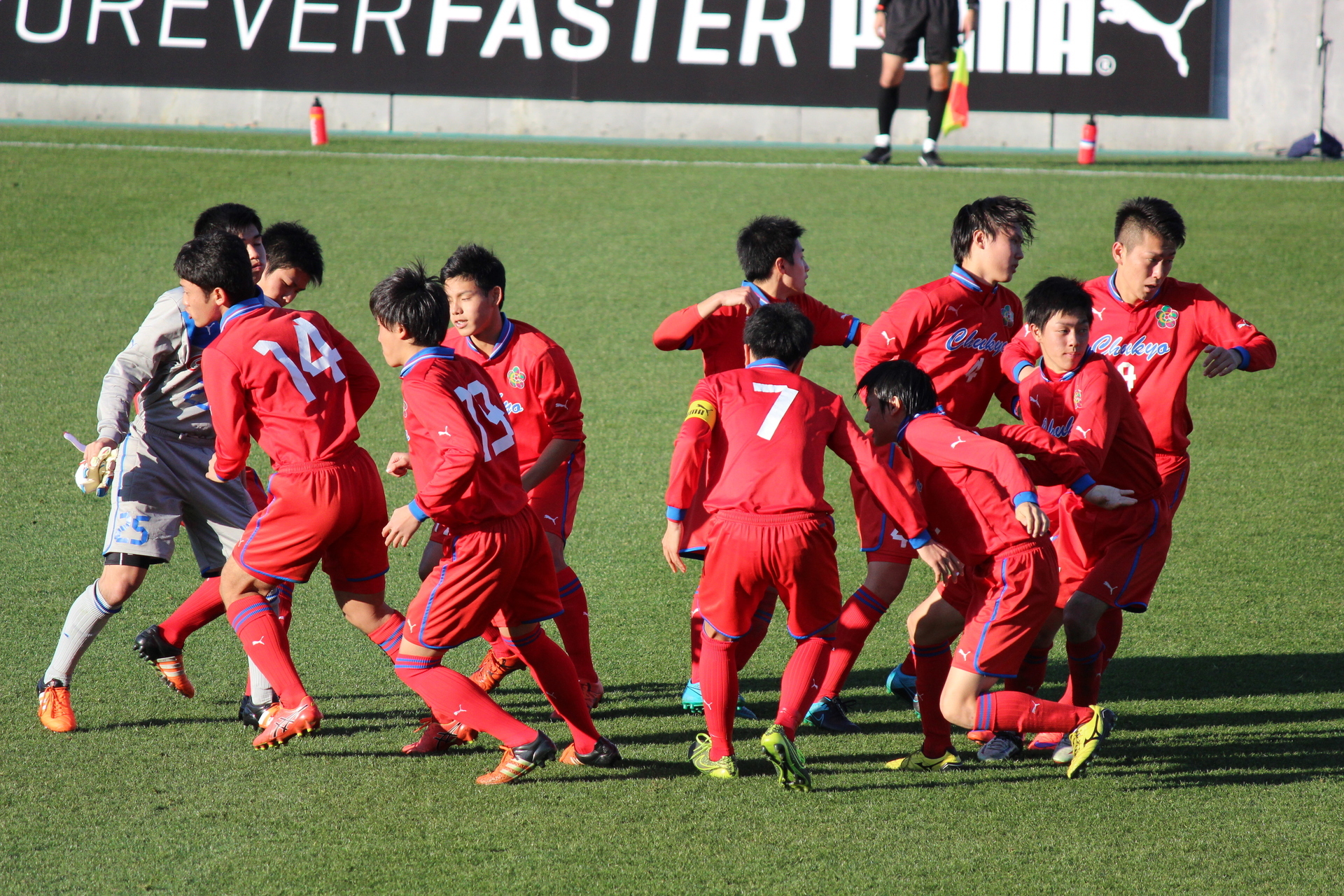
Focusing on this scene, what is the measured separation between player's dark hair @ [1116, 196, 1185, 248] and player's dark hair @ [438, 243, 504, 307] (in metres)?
2.35

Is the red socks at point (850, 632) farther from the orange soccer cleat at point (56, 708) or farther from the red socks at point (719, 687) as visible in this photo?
the orange soccer cleat at point (56, 708)

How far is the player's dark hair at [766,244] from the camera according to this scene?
4.71m

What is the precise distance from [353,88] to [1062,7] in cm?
890

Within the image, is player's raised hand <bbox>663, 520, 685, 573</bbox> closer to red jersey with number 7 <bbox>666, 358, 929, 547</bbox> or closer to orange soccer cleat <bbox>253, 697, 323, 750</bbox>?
red jersey with number 7 <bbox>666, 358, 929, 547</bbox>

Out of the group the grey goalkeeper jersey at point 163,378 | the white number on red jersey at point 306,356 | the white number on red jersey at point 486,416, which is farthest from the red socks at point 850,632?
the grey goalkeeper jersey at point 163,378

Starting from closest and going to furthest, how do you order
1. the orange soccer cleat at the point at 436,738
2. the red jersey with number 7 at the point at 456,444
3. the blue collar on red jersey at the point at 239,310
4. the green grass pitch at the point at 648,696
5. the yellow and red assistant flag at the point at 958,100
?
1. the green grass pitch at the point at 648,696
2. the red jersey with number 7 at the point at 456,444
3. the blue collar on red jersey at the point at 239,310
4. the orange soccer cleat at the point at 436,738
5. the yellow and red assistant flag at the point at 958,100

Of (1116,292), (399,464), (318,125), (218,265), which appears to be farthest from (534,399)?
(318,125)

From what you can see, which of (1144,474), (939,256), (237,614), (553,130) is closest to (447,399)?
(237,614)

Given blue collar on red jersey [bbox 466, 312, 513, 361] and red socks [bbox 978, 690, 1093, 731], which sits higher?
Result: blue collar on red jersey [bbox 466, 312, 513, 361]

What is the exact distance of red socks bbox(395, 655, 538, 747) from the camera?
13.0 ft

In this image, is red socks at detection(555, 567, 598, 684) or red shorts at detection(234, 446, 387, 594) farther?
red socks at detection(555, 567, 598, 684)

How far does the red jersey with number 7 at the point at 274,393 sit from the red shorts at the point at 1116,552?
102 inches

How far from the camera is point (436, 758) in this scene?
438cm

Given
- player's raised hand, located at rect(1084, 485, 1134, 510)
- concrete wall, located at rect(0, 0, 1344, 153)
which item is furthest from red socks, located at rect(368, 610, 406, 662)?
concrete wall, located at rect(0, 0, 1344, 153)
